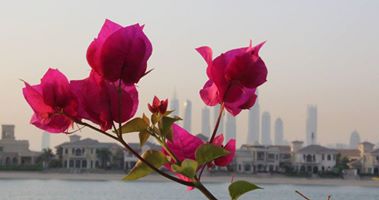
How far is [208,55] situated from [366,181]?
2568 inches

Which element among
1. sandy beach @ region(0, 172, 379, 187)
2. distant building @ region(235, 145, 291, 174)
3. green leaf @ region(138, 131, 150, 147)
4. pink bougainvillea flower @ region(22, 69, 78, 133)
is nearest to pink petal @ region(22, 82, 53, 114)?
pink bougainvillea flower @ region(22, 69, 78, 133)

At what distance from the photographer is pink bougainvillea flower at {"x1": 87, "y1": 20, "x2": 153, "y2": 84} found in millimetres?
705

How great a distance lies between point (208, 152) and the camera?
0.74m

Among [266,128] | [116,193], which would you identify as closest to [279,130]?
[266,128]

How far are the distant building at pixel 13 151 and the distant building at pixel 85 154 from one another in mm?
3252

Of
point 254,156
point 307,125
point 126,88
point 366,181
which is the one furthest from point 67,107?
point 307,125

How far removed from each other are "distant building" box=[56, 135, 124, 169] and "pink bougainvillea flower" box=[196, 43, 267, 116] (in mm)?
56617

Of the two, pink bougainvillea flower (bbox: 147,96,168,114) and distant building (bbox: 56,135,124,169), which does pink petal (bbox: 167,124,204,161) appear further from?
distant building (bbox: 56,135,124,169)

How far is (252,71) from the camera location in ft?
2.48

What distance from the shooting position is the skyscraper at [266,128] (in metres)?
168

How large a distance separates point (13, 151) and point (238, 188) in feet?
202

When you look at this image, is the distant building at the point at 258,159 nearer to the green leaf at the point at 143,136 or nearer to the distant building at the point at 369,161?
the distant building at the point at 369,161

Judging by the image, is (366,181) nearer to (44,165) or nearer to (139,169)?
(44,165)

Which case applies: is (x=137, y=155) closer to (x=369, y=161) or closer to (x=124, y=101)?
(x=124, y=101)
